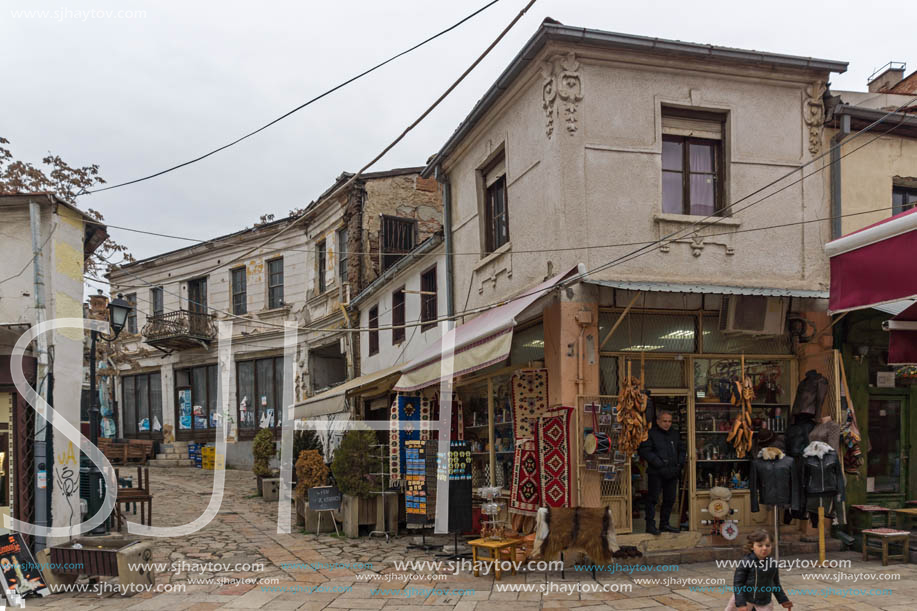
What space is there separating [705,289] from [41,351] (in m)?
8.31

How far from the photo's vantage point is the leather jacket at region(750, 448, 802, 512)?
880 cm

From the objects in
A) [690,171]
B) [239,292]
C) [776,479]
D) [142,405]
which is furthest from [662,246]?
[142,405]

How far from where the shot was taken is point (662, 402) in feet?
32.0

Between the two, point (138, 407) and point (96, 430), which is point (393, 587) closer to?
point (96, 430)

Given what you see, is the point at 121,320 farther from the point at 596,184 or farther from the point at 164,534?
the point at 596,184

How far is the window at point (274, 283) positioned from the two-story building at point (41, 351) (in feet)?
41.1

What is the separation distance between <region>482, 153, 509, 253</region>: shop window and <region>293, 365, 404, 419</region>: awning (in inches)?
100

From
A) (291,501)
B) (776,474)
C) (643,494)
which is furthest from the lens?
(291,501)

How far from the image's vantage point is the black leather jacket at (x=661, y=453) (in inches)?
359

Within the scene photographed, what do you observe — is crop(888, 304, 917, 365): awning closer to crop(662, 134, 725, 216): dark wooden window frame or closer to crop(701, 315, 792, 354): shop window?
crop(701, 315, 792, 354): shop window

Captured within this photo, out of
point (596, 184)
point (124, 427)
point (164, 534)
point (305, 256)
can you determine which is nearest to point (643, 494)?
point (596, 184)

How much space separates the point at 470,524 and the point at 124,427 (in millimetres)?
22540

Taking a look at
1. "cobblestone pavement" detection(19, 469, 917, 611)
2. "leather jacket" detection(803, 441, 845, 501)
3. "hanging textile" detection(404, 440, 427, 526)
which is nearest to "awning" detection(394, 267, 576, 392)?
"hanging textile" detection(404, 440, 427, 526)

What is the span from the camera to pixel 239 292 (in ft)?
80.4
